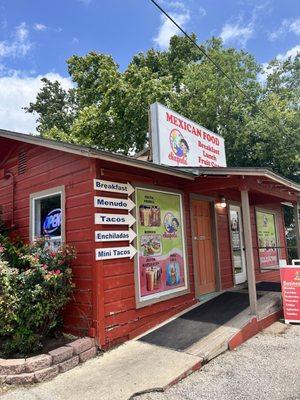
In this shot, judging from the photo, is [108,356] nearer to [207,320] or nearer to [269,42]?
[207,320]

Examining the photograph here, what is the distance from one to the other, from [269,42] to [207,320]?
1335cm

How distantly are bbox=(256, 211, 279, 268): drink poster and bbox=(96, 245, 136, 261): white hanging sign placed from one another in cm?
589

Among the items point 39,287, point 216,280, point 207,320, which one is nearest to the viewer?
point 39,287

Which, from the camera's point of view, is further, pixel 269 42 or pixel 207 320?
pixel 269 42

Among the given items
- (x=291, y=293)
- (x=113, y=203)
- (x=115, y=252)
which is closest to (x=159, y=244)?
(x=115, y=252)

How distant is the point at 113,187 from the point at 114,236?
793mm

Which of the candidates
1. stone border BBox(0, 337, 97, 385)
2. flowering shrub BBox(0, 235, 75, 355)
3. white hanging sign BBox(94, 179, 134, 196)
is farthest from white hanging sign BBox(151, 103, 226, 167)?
stone border BBox(0, 337, 97, 385)

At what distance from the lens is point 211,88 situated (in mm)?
18062

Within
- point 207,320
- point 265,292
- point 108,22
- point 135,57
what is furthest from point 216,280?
point 135,57

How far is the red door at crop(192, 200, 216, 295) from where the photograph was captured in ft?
24.1

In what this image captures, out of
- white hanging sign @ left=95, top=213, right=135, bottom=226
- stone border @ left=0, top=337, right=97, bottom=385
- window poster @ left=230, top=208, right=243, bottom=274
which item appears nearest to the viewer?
stone border @ left=0, top=337, right=97, bottom=385

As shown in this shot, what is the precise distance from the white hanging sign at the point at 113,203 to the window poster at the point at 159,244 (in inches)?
8.4

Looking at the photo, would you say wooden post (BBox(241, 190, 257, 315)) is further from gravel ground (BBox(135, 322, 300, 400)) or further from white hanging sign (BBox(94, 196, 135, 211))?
white hanging sign (BBox(94, 196, 135, 211))

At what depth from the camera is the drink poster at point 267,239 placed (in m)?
10.5
